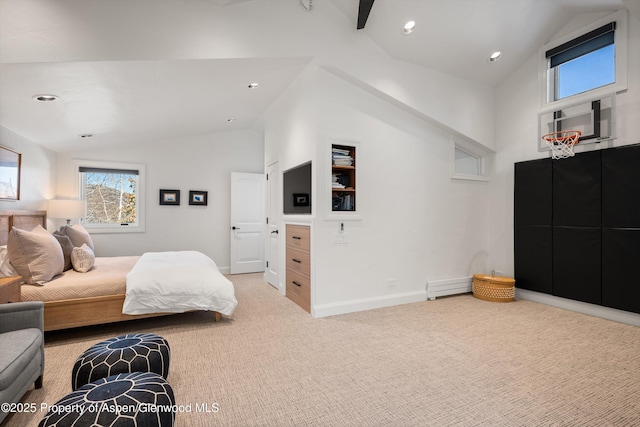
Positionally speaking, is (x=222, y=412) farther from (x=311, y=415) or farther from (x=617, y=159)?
(x=617, y=159)

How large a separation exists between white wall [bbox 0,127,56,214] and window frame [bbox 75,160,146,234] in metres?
0.38

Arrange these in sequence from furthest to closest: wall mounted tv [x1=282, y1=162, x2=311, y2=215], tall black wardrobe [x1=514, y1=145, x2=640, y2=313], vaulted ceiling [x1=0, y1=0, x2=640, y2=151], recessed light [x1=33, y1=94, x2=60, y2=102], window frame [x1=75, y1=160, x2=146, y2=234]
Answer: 1. window frame [x1=75, y1=160, x2=146, y2=234]
2. wall mounted tv [x1=282, y1=162, x2=311, y2=215]
3. tall black wardrobe [x1=514, y1=145, x2=640, y2=313]
4. recessed light [x1=33, y1=94, x2=60, y2=102]
5. vaulted ceiling [x1=0, y1=0, x2=640, y2=151]

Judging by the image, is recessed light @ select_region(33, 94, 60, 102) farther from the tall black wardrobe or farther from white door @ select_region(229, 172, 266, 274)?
the tall black wardrobe

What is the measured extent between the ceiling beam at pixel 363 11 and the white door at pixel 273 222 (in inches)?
90.2

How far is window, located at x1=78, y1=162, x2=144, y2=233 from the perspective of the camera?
547 centimetres

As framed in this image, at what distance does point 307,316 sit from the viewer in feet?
12.2

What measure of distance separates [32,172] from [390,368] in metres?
5.29

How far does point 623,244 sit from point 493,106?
263 cm

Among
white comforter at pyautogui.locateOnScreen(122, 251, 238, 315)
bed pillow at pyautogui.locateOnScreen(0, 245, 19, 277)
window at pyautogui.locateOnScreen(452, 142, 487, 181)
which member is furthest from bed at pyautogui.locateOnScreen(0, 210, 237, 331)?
window at pyautogui.locateOnScreen(452, 142, 487, 181)

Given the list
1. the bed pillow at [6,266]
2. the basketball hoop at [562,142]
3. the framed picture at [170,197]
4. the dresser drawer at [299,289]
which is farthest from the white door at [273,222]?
the basketball hoop at [562,142]

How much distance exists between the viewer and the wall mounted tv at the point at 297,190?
4004 millimetres

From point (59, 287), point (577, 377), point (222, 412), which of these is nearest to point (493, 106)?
point (577, 377)

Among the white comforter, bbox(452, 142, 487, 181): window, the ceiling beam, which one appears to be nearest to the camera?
the white comforter

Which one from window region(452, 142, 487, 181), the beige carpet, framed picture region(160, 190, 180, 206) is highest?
window region(452, 142, 487, 181)
